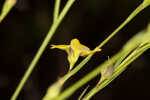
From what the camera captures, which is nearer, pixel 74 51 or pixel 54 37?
pixel 74 51

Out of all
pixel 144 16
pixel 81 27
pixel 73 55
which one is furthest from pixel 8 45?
pixel 73 55

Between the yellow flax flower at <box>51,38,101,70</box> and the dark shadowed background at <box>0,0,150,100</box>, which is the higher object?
the dark shadowed background at <box>0,0,150,100</box>

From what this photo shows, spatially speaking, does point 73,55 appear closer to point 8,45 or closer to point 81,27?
point 8,45

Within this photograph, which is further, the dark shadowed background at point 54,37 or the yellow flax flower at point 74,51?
the dark shadowed background at point 54,37

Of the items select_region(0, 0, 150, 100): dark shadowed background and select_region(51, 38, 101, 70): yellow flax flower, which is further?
select_region(0, 0, 150, 100): dark shadowed background

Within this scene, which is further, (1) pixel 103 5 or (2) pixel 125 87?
(2) pixel 125 87

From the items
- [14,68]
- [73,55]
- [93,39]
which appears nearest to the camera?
[73,55]

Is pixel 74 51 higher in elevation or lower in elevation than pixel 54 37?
lower

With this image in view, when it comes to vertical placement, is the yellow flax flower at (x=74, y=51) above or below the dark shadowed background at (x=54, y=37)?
below
